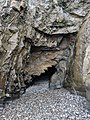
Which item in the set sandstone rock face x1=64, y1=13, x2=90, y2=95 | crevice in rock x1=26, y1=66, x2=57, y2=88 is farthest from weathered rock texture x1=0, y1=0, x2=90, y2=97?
crevice in rock x1=26, y1=66, x2=57, y2=88

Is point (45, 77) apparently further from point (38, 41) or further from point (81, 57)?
point (81, 57)

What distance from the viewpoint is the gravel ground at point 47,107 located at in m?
5.54

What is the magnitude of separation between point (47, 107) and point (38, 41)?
1951 mm

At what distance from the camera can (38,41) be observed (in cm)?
682

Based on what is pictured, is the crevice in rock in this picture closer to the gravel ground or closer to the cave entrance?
the cave entrance

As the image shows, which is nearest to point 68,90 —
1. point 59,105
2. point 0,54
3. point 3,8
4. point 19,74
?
point 59,105

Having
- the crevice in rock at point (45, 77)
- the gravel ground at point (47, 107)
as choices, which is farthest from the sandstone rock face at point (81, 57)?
the crevice in rock at point (45, 77)

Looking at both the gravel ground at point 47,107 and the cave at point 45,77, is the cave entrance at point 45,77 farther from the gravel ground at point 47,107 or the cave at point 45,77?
the gravel ground at point 47,107

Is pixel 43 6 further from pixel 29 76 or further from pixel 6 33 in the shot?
pixel 29 76

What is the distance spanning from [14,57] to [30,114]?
1568mm

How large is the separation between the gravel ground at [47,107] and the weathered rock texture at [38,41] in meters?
0.36

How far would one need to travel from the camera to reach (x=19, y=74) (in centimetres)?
668

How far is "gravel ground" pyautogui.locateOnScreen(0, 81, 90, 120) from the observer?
5542 mm

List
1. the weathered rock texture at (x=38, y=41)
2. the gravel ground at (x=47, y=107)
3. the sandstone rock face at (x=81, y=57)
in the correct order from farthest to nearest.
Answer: the sandstone rock face at (x=81, y=57)
the weathered rock texture at (x=38, y=41)
the gravel ground at (x=47, y=107)
